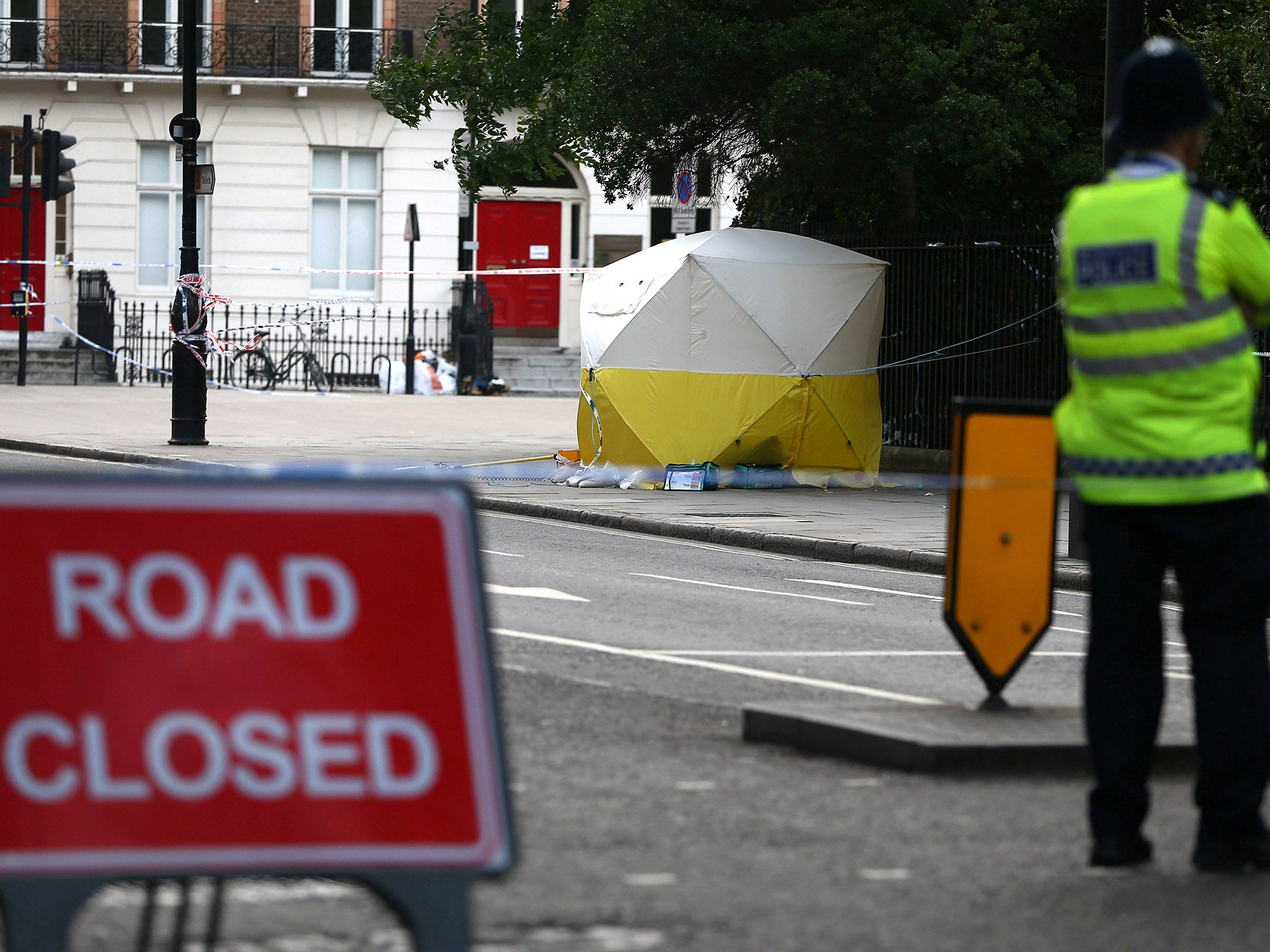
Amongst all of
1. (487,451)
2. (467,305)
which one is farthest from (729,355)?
(467,305)

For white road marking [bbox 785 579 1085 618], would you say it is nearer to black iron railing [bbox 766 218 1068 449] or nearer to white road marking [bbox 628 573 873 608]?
white road marking [bbox 628 573 873 608]

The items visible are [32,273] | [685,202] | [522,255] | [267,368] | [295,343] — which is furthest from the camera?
[522,255]

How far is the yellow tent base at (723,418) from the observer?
1827 centimetres

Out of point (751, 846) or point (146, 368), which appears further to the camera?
point (146, 368)

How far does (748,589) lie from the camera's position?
12.0m

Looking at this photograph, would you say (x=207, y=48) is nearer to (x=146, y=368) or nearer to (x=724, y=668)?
(x=146, y=368)

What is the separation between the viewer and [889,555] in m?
13.8

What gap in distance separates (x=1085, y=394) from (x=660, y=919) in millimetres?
1694

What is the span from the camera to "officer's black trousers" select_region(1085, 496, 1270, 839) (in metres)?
5.10

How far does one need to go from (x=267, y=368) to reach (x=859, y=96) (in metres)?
18.9

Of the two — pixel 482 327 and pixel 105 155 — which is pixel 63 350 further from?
pixel 482 327

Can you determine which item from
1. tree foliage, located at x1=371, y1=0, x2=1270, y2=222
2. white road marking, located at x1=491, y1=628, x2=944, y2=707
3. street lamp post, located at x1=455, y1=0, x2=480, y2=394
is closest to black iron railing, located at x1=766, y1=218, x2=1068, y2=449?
tree foliage, located at x1=371, y1=0, x2=1270, y2=222

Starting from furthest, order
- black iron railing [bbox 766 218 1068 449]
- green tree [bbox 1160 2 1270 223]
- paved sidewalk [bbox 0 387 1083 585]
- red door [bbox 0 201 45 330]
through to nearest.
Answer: red door [bbox 0 201 45 330] → black iron railing [bbox 766 218 1068 449] → green tree [bbox 1160 2 1270 223] → paved sidewalk [bbox 0 387 1083 585]

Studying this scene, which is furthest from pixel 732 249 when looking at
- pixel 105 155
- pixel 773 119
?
pixel 105 155
